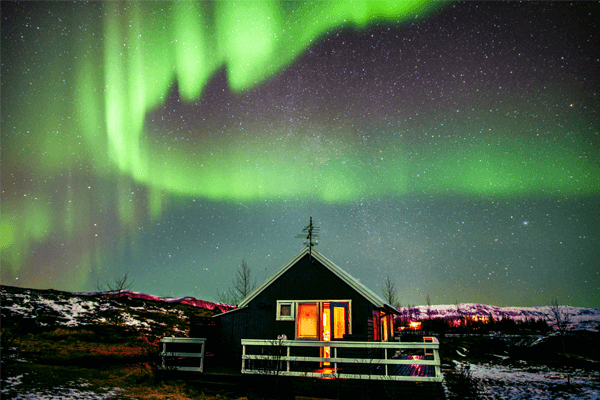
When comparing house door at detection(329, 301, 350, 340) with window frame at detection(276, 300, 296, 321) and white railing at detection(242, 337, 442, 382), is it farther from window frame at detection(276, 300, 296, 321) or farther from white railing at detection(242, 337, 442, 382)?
window frame at detection(276, 300, 296, 321)

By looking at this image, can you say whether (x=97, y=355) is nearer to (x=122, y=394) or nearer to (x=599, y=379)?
(x=122, y=394)

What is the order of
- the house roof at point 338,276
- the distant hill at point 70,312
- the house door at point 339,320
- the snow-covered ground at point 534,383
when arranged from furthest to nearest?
the distant hill at point 70,312, the snow-covered ground at point 534,383, the house door at point 339,320, the house roof at point 338,276

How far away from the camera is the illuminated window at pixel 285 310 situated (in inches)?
572

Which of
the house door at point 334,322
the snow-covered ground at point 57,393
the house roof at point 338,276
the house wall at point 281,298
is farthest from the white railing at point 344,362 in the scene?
the snow-covered ground at point 57,393

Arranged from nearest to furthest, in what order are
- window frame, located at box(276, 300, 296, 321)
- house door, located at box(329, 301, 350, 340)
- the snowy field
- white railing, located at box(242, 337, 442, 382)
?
white railing, located at box(242, 337, 442, 382)
the snowy field
house door, located at box(329, 301, 350, 340)
window frame, located at box(276, 300, 296, 321)

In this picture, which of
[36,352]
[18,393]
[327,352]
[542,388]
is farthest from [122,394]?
[542,388]

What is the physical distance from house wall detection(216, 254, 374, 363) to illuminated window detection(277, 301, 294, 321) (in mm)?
163

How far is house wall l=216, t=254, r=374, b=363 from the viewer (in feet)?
46.7

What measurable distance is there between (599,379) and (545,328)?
63.4 m

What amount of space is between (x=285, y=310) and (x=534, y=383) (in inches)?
485

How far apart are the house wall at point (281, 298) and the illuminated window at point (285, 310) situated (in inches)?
6.4

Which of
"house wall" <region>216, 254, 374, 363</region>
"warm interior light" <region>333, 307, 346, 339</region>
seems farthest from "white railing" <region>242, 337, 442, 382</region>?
"warm interior light" <region>333, 307, 346, 339</region>

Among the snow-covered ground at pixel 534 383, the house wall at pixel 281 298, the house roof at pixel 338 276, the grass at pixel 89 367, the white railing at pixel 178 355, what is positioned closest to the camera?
the grass at pixel 89 367

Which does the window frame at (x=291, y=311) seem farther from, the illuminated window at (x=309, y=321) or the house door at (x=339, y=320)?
the illuminated window at (x=309, y=321)
